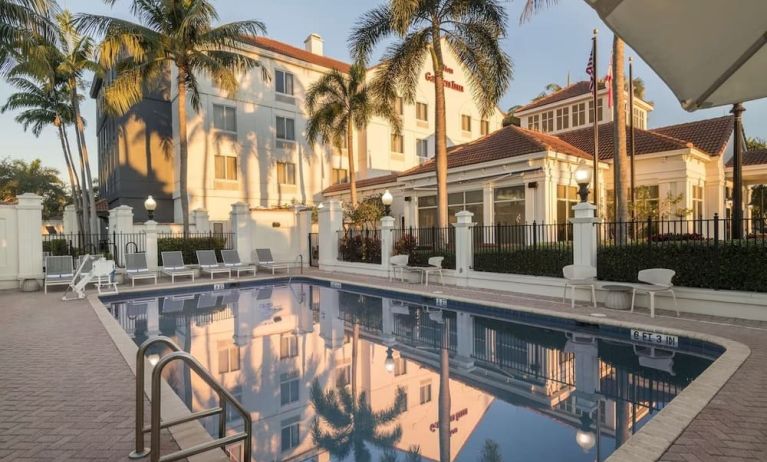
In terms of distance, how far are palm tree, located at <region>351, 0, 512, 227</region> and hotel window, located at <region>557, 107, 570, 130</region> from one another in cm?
1035

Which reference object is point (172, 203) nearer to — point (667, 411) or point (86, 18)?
point (86, 18)

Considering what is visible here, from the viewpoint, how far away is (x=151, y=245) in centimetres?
1694

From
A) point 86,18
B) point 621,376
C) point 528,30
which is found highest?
point 86,18

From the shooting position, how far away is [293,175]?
97.0 feet

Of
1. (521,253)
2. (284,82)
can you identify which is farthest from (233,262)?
(284,82)

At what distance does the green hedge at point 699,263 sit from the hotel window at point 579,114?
1488cm

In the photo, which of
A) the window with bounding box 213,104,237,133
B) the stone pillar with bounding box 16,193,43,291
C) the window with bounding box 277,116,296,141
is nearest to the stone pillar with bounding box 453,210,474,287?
the stone pillar with bounding box 16,193,43,291

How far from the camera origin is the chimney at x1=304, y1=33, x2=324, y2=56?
34469mm

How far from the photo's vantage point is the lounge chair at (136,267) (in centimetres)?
1493

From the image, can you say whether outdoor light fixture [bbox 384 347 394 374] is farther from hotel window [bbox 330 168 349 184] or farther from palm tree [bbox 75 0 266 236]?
hotel window [bbox 330 168 349 184]

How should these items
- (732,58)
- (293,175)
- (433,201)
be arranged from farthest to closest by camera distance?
(293,175) < (433,201) < (732,58)

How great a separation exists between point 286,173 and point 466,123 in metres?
16.3

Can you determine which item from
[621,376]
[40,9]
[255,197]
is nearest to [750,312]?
[621,376]

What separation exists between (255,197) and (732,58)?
2697cm
